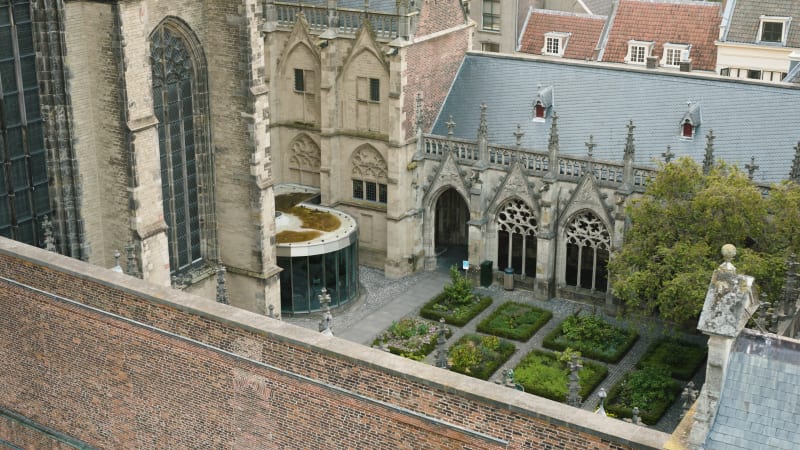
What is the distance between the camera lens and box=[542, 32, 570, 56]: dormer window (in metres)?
57.6

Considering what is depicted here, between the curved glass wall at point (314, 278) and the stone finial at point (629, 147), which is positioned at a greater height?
the stone finial at point (629, 147)

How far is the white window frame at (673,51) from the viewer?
181ft

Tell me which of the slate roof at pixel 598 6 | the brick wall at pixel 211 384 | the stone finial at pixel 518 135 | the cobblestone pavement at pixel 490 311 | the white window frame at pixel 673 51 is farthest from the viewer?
the slate roof at pixel 598 6

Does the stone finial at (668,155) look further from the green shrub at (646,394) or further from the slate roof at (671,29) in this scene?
the slate roof at (671,29)

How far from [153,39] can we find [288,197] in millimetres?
14054

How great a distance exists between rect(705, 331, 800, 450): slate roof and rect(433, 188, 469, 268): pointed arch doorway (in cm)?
3049

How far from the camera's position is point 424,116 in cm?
4469

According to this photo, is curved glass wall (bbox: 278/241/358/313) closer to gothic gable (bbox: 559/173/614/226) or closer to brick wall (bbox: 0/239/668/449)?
gothic gable (bbox: 559/173/614/226)

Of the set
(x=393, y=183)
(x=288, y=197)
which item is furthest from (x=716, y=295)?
(x=288, y=197)

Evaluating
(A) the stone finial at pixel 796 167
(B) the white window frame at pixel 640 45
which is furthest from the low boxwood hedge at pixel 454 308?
(B) the white window frame at pixel 640 45

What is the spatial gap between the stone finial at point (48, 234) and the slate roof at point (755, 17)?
36774 millimetres

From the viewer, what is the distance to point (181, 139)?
34969 millimetres

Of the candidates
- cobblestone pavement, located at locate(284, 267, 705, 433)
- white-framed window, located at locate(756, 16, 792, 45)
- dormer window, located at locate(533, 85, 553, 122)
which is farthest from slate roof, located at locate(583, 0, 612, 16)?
cobblestone pavement, located at locate(284, 267, 705, 433)

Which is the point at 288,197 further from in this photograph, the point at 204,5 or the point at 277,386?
the point at 277,386
